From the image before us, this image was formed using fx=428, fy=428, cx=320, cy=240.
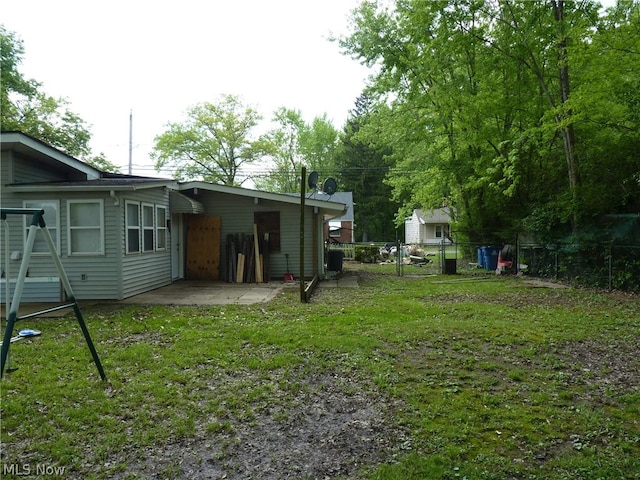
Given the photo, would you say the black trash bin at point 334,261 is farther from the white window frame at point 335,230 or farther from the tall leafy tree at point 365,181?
the tall leafy tree at point 365,181

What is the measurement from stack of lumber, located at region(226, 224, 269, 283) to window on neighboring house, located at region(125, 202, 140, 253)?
10.6ft

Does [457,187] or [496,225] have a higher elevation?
[457,187]

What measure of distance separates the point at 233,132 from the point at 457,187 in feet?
72.2

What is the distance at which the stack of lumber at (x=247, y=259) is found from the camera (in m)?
12.6

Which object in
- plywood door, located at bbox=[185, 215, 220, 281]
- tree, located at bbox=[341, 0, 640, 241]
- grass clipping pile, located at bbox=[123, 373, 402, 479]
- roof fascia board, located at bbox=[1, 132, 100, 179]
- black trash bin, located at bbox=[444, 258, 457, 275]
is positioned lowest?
grass clipping pile, located at bbox=[123, 373, 402, 479]

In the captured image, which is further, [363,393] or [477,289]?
[477,289]

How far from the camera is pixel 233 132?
1377 inches

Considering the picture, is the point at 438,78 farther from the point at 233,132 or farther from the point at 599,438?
the point at 233,132

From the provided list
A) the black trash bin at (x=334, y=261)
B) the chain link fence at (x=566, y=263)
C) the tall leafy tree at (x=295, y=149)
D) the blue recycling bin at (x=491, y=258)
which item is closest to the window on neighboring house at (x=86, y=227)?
Result: the black trash bin at (x=334, y=261)

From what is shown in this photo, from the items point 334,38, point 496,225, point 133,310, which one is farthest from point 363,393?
point 334,38

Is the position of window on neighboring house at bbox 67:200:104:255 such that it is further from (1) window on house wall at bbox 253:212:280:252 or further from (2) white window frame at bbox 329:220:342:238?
(2) white window frame at bbox 329:220:342:238

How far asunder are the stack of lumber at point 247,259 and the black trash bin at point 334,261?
2.90 metres

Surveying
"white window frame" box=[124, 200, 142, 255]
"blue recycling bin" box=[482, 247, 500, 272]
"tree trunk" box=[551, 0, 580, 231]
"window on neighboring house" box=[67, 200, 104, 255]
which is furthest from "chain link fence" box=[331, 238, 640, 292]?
"window on neighboring house" box=[67, 200, 104, 255]

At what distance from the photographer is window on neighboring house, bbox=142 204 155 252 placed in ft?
33.5
